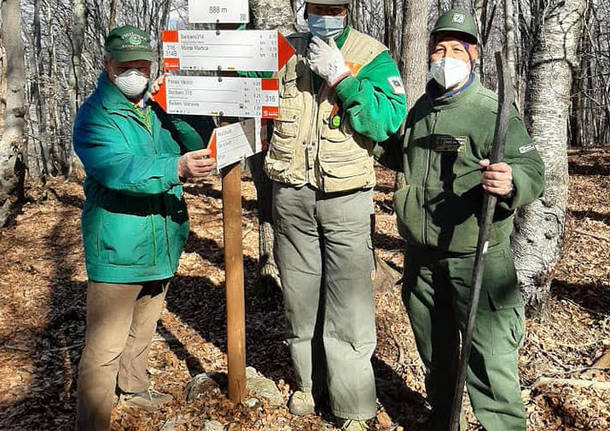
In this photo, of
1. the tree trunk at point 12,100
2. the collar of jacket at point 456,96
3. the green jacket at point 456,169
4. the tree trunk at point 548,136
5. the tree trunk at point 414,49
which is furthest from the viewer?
the tree trunk at point 12,100

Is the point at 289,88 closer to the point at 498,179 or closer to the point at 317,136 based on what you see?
the point at 317,136

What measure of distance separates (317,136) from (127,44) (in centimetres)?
109

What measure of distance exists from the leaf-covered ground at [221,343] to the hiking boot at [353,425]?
0.13 meters

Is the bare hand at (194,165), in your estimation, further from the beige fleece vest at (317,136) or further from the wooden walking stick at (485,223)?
the wooden walking stick at (485,223)

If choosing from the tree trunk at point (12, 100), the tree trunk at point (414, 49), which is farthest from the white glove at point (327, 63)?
the tree trunk at point (12, 100)

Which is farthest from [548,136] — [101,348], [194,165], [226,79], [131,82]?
[101,348]

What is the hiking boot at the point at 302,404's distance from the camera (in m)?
3.43

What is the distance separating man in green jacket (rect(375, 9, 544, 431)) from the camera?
255 centimetres

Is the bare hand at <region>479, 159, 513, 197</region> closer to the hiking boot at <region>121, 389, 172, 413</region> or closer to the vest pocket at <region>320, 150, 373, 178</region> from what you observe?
the vest pocket at <region>320, 150, 373, 178</region>

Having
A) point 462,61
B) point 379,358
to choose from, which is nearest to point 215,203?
point 379,358

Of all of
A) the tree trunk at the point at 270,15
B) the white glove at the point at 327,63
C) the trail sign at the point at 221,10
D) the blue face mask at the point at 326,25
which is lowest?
the white glove at the point at 327,63

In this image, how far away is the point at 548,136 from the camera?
421 centimetres

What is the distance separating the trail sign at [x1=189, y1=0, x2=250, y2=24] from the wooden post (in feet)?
2.67

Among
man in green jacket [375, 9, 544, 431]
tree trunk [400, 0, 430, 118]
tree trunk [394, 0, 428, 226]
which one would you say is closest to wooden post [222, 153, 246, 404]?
man in green jacket [375, 9, 544, 431]
